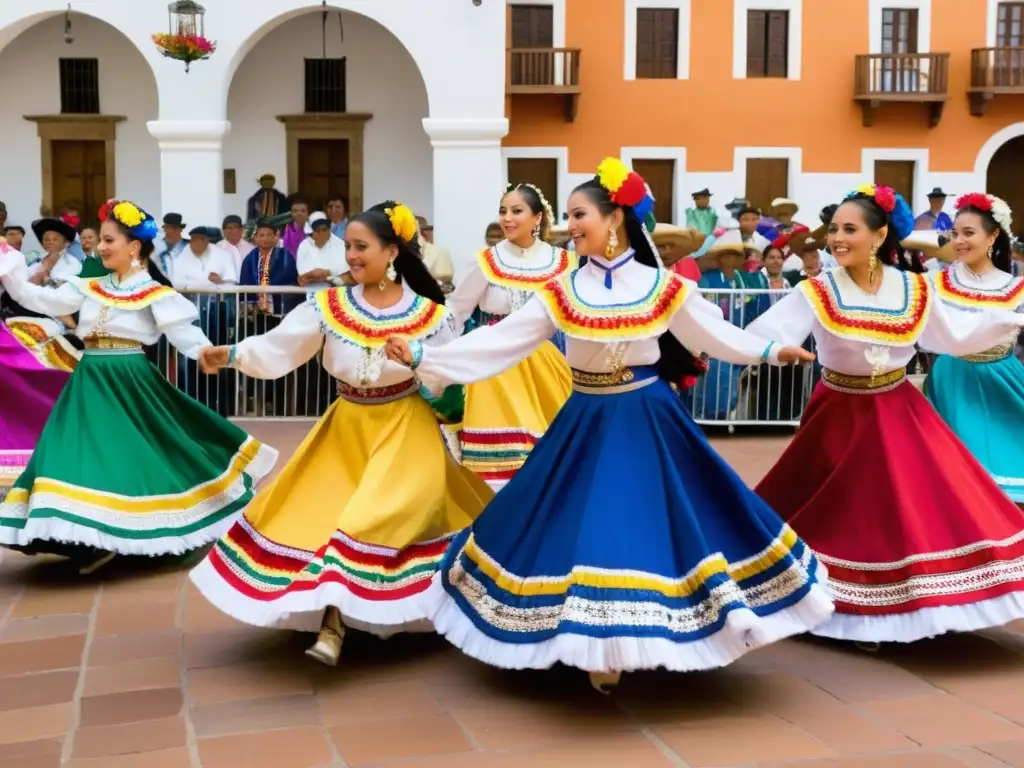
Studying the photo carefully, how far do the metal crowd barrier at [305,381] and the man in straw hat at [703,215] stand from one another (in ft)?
27.5

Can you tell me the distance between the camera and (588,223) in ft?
15.2

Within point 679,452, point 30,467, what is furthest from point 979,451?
point 30,467

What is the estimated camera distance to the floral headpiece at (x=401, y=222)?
509cm

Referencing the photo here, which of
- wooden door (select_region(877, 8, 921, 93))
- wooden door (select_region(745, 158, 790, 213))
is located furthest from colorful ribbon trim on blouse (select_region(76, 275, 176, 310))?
wooden door (select_region(877, 8, 921, 93))

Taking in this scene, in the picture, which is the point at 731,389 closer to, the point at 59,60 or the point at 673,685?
the point at 673,685

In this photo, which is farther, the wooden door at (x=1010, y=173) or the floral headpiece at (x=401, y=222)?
the wooden door at (x=1010, y=173)

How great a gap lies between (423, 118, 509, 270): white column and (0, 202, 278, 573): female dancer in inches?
399

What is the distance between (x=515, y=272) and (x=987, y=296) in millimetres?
2467

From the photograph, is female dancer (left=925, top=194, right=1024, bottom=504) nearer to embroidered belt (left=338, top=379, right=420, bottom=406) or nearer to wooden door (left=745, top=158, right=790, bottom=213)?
embroidered belt (left=338, top=379, right=420, bottom=406)

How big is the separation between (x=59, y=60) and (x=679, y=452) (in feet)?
55.3

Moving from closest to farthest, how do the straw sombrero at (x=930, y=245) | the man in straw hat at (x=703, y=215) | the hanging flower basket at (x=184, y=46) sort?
the straw sombrero at (x=930, y=245) → the hanging flower basket at (x=184, y=46) → the man in straw hat at (x=703, y=215)

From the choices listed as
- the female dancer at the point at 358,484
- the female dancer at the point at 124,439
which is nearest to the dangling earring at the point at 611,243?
the female dancer at the point at 358,484

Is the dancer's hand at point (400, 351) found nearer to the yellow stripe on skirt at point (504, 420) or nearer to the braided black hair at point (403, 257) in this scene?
the braided black hair at point (403, 257)

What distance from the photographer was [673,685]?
4609 mm
